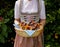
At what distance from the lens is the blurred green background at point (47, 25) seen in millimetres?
3496

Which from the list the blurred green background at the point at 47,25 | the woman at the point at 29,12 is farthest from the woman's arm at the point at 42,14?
the blurred green background at the point at 47,25

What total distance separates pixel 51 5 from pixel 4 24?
0.78 metres

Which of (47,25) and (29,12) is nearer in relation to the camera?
(29,12)

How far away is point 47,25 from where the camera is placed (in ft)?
12.1

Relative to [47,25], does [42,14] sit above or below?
above

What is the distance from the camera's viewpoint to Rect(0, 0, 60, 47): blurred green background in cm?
350

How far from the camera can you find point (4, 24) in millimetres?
3469

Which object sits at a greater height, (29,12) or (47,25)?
(29,12)

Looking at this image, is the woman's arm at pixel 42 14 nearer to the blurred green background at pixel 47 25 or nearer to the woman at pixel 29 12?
the woman at pixel 29 12

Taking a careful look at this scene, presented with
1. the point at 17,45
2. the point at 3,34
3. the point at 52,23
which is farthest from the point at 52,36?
the point at 17,45

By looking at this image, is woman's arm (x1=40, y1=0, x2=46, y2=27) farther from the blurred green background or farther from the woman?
the blurred green background

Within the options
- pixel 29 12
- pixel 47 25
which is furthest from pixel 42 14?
pixel 47 25

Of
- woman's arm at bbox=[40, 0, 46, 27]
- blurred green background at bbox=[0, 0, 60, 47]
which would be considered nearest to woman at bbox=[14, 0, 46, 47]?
woman's arm at bbox=[40, 0, 46, 27]

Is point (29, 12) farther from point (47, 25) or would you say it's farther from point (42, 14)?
point (47, 25)
